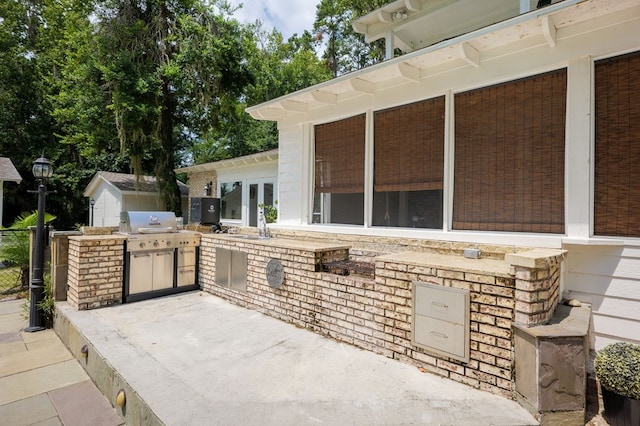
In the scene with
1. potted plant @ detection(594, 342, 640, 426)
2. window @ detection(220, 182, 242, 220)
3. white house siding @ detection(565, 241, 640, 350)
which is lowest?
potted plant @ detection(594, 342, 640, 426)

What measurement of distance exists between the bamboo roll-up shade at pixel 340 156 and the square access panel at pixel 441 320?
8.28 feet

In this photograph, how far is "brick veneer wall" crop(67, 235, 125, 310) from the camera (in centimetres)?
456

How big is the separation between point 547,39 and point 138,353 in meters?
4.99

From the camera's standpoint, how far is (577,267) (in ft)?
10.9

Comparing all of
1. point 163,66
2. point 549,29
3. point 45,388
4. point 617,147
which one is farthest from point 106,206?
point 617,147

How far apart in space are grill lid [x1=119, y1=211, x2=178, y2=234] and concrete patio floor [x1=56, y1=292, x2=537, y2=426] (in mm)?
1497

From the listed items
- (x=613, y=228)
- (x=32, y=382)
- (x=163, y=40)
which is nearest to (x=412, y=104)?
Result: (x=613, y=228)

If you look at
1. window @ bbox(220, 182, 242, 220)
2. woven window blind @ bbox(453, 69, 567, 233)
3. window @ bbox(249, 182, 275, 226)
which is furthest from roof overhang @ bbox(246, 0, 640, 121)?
window @ bbox(220, 182, 242, 220)

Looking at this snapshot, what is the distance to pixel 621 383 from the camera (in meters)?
2.22

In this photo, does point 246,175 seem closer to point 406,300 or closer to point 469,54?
point 469,54

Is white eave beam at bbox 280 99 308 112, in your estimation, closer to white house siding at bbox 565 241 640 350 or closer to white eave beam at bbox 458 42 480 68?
white eave beam at bbox 458 42 480 68

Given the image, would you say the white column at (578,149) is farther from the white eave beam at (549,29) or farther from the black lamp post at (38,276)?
the black lamp post at (38,276)

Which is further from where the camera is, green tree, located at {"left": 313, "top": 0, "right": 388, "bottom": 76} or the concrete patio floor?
green tree, located at {"left": 313, "top": 0, "right": 388, "bottom": 76}

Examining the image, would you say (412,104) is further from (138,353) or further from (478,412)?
(138,353)
